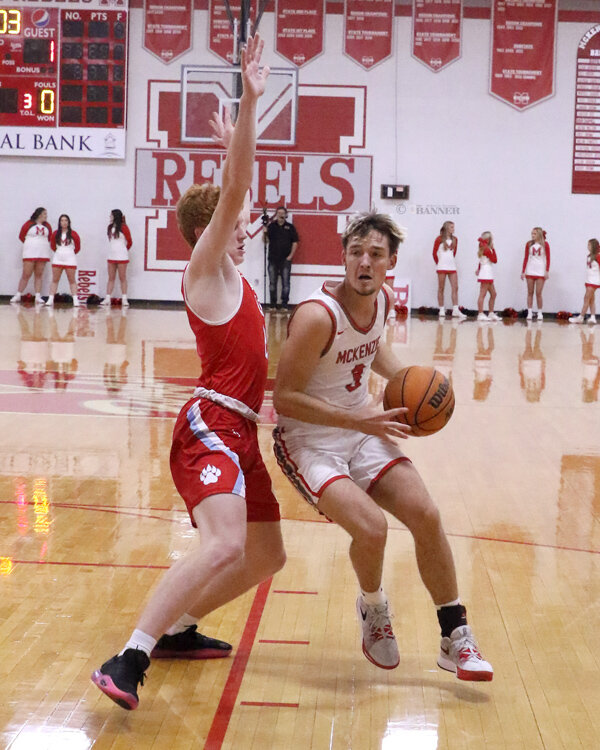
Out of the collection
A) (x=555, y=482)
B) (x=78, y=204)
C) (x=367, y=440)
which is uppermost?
(x=78, y=204)

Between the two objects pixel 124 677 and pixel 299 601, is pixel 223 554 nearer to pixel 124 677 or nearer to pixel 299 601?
pixel 124 677

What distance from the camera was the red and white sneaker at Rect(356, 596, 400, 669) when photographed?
328cm

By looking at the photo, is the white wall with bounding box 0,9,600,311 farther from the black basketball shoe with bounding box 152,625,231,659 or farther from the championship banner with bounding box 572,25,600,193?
the black basketball shoe with bounding box 152,625,231,659

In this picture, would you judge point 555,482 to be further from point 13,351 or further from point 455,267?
point 455,267

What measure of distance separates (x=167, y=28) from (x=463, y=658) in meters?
18.9

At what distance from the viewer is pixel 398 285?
20.3m

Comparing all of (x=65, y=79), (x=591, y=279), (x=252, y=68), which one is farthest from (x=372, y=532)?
(x=65, y=79)

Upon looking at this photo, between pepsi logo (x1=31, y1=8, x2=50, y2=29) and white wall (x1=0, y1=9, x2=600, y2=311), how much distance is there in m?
1.59

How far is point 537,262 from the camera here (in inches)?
782

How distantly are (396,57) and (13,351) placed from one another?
11.5 meters

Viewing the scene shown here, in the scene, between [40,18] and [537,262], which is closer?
[40,18]

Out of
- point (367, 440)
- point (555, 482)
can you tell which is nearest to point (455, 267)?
point (555, 482)

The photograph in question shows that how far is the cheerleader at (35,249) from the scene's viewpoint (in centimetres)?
2006

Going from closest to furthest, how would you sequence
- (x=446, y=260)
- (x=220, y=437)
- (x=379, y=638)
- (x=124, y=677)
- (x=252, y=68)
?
(x=124, y=677) → (x=252, y=68) → (x=220, y=437) → (x=379, y=638) → (x=446, y=260)
